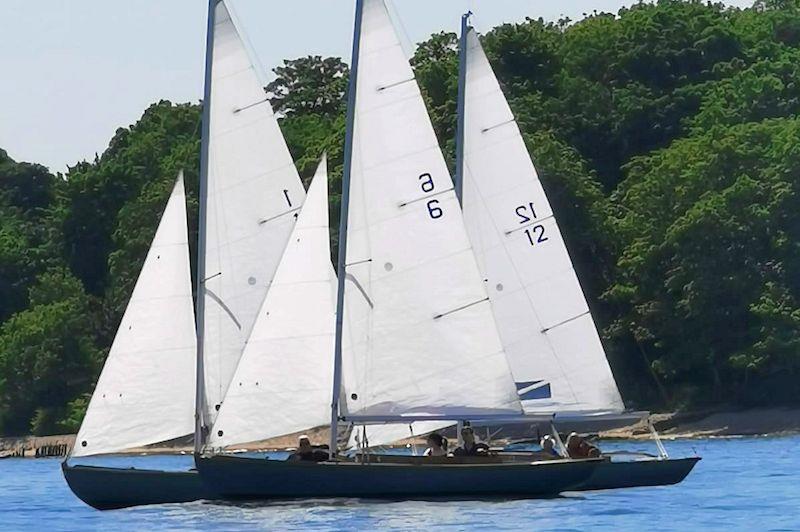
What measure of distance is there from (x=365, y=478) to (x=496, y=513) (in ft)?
8.99

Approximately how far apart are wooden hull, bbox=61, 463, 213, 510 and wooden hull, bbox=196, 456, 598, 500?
1455mm

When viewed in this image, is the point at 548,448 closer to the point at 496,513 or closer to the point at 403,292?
the point at 403,292

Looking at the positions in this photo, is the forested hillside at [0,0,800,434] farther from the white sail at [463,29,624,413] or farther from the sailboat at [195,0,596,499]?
the sailboat at [195,0,596,499]

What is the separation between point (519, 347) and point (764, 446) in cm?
2502

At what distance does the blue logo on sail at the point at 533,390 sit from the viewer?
164 feet

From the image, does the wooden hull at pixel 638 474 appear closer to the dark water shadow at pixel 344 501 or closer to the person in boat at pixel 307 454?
the dark water shadow at pixel 344 501

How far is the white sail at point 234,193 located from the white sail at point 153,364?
58 centimetres

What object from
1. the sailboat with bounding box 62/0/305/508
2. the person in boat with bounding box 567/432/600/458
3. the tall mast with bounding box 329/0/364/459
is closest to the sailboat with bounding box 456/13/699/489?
the person in boat with bounding box 567/432/600/458

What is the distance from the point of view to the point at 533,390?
50.1 meters

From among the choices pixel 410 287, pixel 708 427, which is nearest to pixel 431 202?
pixel 410 287

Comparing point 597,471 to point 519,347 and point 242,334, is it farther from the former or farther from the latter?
Answer: point 242,334

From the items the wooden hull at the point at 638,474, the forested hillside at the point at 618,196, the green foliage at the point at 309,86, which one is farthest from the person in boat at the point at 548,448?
the green foliage at the point at 309,86

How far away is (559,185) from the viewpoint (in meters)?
94.6

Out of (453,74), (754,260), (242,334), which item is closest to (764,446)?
(754,260)
